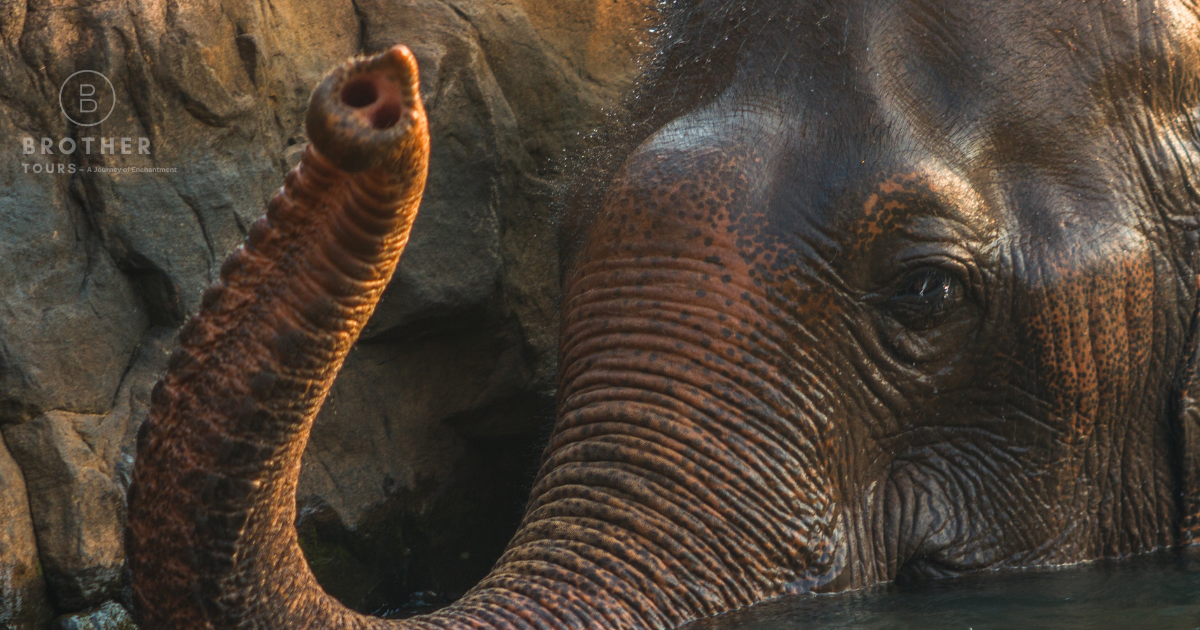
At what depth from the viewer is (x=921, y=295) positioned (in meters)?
3.44

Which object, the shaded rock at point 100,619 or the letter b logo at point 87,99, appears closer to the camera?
the shaded rock at point 100,619

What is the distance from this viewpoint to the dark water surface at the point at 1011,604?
301cm

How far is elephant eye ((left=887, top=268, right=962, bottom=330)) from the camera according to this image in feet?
11.3

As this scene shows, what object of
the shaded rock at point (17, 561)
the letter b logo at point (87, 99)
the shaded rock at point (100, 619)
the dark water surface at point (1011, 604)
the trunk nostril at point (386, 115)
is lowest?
the dark water surface at point (1011, 604)

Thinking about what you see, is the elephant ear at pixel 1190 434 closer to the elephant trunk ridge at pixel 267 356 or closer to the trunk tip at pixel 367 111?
the elephant trunk ridge at pixel 267 356

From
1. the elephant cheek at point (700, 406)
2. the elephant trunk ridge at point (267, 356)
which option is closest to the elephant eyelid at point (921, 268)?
the elephant cheek at point (700, 406)

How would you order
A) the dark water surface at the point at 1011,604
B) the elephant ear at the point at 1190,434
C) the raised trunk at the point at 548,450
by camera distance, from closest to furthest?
the raised trunk at the point at 548,450
the dark water surface at the point at 1011,604
the elephant ear at the point at 1190,434

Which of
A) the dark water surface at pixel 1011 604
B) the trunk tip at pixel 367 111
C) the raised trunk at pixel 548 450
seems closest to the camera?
the trunk tip at pixel 367 111

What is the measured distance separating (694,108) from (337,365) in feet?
6.18

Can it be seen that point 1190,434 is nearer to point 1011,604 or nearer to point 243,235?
point 1011,604

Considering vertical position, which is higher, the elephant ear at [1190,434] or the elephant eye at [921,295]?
the elephant eye at [921,295]

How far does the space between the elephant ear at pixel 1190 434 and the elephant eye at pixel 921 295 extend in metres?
0.91

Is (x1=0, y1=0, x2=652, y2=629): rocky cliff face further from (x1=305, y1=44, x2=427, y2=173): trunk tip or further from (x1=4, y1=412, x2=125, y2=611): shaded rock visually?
(x1=305, y1=44, x2=427, y2=173): trunk tip

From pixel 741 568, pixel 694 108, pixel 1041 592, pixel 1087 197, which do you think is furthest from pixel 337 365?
pixel 1087 197
